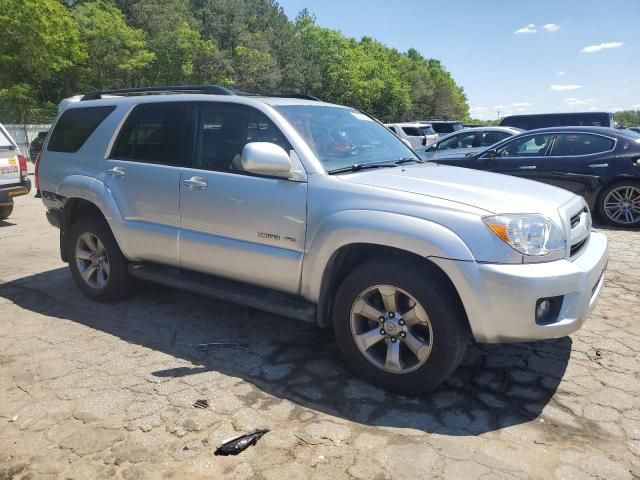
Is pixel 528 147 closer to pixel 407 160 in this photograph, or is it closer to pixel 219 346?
pixel 407 160

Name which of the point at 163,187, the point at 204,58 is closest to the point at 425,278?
the point at 163,187

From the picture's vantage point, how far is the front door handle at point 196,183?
3.86m

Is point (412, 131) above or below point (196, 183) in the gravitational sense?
above

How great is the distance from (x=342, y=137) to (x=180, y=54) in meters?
43.5

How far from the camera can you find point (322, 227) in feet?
10.7

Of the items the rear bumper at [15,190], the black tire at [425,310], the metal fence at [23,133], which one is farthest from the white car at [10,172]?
the metal fence at [23,133]

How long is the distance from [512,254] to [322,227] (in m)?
1.13

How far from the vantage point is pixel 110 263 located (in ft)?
15.2

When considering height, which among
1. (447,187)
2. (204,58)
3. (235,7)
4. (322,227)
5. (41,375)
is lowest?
(41,375)

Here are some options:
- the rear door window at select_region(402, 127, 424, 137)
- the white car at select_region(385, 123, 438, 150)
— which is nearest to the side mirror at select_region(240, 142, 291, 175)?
the white car at select_region(385, 123, 438, 150)

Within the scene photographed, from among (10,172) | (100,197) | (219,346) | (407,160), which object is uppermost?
(407,160)

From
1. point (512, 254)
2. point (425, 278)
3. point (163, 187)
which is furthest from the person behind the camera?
point (163, 187)

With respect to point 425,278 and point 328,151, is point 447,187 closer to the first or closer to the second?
point 425,278

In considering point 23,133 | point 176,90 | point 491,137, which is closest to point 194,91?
point 176,90
